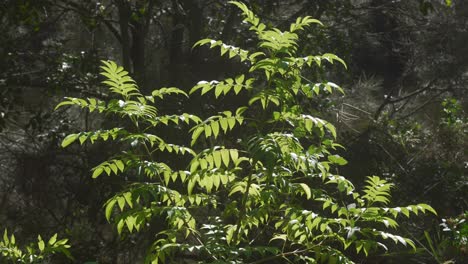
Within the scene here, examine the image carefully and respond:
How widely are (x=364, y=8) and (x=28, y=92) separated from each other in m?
2.66

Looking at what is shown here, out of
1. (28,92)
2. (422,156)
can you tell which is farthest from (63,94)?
(422,156)

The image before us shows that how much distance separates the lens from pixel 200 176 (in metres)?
2.36

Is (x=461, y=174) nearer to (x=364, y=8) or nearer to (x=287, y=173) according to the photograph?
(x=364, y=8)

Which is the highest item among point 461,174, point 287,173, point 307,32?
point 307,32

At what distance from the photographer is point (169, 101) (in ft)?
16.9

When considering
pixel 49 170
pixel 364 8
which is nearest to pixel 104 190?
pixel 49 170

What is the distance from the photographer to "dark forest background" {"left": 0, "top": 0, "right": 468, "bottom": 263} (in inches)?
207

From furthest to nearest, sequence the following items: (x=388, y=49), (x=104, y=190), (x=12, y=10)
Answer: (x=388, y=49)
(x=104, y=190)
(x=12, y=10)

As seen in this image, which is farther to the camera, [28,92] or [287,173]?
[28,92]

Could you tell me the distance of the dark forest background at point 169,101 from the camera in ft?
17.3

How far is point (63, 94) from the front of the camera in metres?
5.64

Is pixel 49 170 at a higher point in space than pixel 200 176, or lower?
lower

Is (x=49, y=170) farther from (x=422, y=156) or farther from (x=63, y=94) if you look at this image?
(x=422, y=156)

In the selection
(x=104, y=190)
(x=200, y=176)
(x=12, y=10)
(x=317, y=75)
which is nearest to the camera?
(x=200, y=176)
